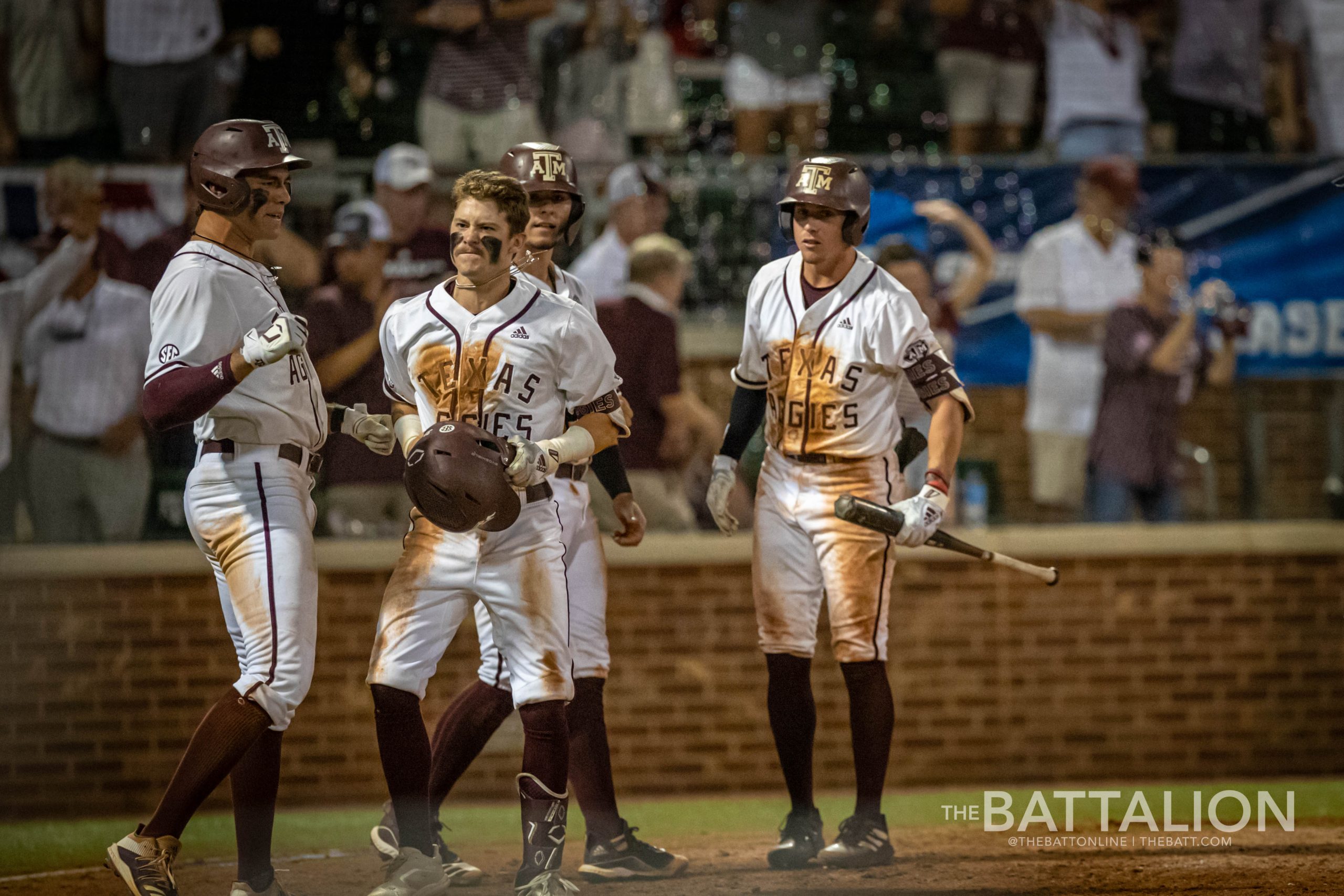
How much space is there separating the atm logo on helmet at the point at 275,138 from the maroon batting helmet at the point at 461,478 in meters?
0.93

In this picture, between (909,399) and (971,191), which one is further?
(971,191)

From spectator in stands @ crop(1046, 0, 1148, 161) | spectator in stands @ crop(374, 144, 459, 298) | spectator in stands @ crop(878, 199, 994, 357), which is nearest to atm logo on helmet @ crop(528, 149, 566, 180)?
spectator in stands @ crop(374, 144, 459, 298)

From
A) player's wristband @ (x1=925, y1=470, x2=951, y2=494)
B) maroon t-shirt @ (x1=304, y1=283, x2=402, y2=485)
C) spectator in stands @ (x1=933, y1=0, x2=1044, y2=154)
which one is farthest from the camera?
spectator in stands @ (x1=933, y1=0, x2=1044, y2=154)

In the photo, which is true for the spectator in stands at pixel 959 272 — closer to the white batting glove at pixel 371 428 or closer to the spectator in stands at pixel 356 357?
the spectator in stands at pixel 356 357

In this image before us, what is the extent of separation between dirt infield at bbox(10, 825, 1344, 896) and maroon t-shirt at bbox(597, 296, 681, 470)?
166 centimetres

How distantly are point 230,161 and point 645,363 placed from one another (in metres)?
2.19

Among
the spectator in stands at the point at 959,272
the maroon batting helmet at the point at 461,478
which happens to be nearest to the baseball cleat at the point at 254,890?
the maroon batting helmet at the point at 461,478

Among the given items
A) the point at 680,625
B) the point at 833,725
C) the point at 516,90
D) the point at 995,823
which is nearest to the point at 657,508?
the point at 680,625

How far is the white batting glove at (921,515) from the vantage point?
175 inches

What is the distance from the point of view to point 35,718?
6645 millimetres

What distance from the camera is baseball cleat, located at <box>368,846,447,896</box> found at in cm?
406

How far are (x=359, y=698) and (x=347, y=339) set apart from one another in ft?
5.40

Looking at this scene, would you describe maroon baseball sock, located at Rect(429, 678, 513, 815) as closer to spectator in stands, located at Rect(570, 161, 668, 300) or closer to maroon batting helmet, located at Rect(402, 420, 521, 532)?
maroon batting helmet, located at Rect(402, 420, 521, 532)

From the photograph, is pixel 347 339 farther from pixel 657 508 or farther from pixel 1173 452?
pixel 1173 452
